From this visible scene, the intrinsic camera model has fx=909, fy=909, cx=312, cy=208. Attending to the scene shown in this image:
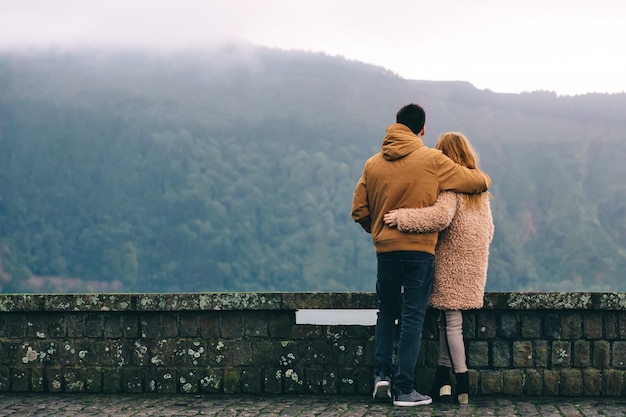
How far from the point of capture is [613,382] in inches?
246

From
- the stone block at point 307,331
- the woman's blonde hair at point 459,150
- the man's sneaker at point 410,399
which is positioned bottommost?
the man's sneaker at point 410,399

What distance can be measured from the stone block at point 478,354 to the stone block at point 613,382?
809mm

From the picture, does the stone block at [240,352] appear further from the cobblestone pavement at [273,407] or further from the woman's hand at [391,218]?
the woman's hand at [391,218]

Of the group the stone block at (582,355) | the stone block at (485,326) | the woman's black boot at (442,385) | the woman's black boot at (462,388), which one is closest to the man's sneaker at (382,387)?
the woman's black boot at (442,385)

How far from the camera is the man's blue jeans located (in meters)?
5.60

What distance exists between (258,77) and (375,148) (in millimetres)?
36912

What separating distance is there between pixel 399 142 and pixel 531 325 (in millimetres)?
1705

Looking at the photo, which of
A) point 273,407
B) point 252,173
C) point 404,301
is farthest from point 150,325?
point 252,173

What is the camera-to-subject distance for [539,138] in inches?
5630

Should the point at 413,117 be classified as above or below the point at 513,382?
above

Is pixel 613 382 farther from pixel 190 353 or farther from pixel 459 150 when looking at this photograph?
pixel 190 353

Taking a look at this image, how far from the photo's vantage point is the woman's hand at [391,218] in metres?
5.57

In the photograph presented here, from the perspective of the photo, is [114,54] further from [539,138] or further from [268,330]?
[268,330]

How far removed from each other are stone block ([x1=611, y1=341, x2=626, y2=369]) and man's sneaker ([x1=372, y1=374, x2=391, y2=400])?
5.31 ft
